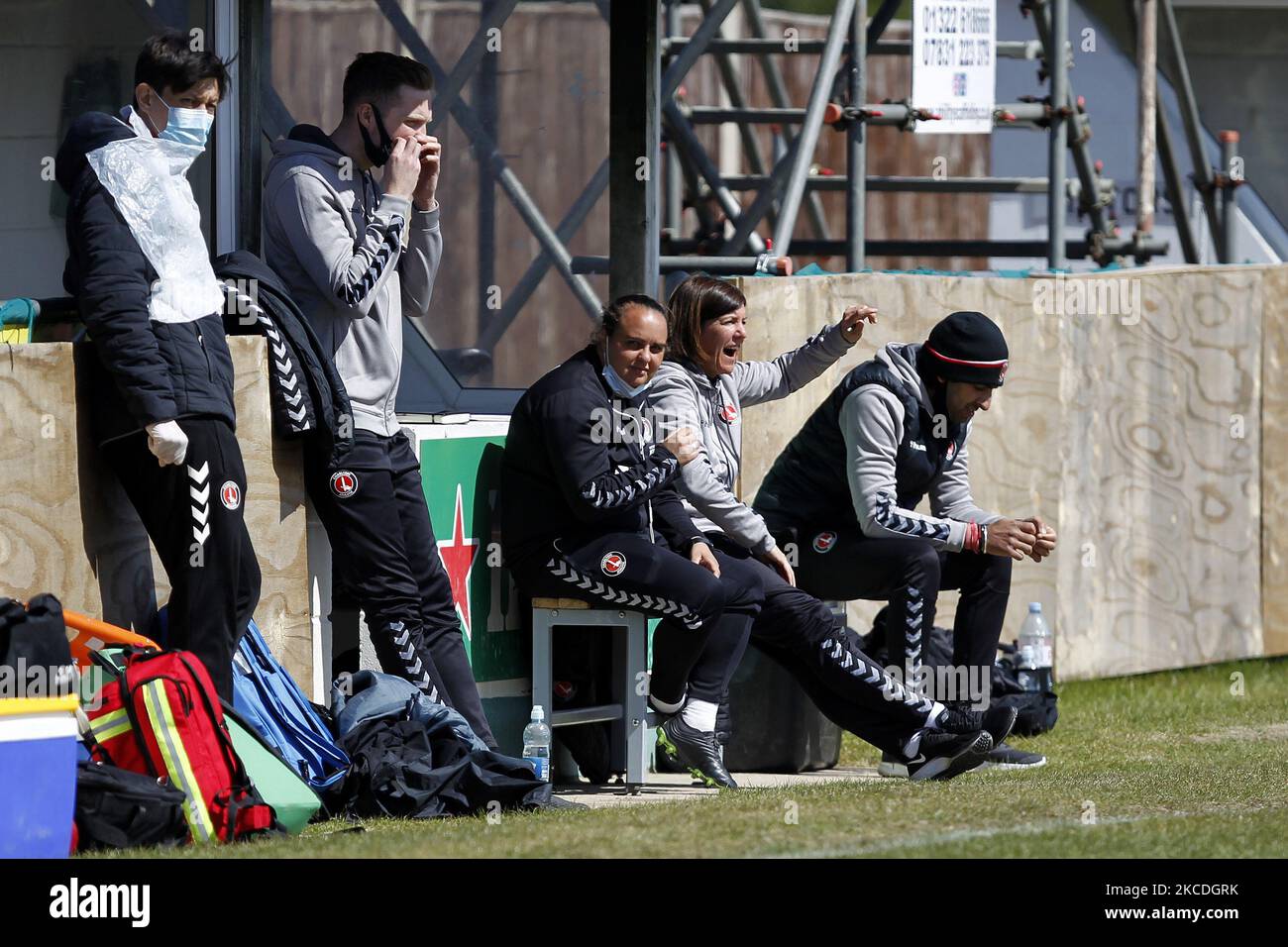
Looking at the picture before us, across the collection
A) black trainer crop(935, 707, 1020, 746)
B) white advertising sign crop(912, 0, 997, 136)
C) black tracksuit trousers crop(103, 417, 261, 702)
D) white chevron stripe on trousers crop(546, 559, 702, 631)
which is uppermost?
white advertising sign crop(912, 0, 997, 136)

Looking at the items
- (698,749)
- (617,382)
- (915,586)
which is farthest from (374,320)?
(915,586)

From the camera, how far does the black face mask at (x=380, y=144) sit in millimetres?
6625

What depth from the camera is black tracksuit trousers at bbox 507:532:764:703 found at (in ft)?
22.5

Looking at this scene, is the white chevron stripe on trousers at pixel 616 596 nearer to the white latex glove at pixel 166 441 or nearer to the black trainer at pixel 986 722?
the black trainer at pixel 986 722

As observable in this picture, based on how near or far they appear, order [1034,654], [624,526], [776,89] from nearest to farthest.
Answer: [624,526], [1034,654], [776,89]

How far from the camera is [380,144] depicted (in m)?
6.62

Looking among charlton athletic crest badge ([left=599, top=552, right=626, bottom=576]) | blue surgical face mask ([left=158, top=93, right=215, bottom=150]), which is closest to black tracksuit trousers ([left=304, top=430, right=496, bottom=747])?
charlton athletic crest badge ([left=599, top=552, right=626, bottom=576])

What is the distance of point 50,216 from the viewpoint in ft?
22.5

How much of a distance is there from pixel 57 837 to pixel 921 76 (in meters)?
6.81

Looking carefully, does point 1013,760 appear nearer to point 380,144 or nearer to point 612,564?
point 612,564

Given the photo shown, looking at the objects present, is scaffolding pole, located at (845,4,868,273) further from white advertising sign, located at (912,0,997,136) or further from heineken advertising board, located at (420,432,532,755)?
heineken advertising board, located at (420,432,532,755)

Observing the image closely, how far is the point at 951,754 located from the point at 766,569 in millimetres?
901

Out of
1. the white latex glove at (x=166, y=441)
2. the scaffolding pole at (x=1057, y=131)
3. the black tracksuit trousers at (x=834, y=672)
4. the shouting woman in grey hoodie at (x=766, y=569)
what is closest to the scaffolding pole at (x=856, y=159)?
the scaffolding pole at (x=1057, y=131)

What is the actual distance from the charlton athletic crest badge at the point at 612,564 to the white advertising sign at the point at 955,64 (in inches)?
173
